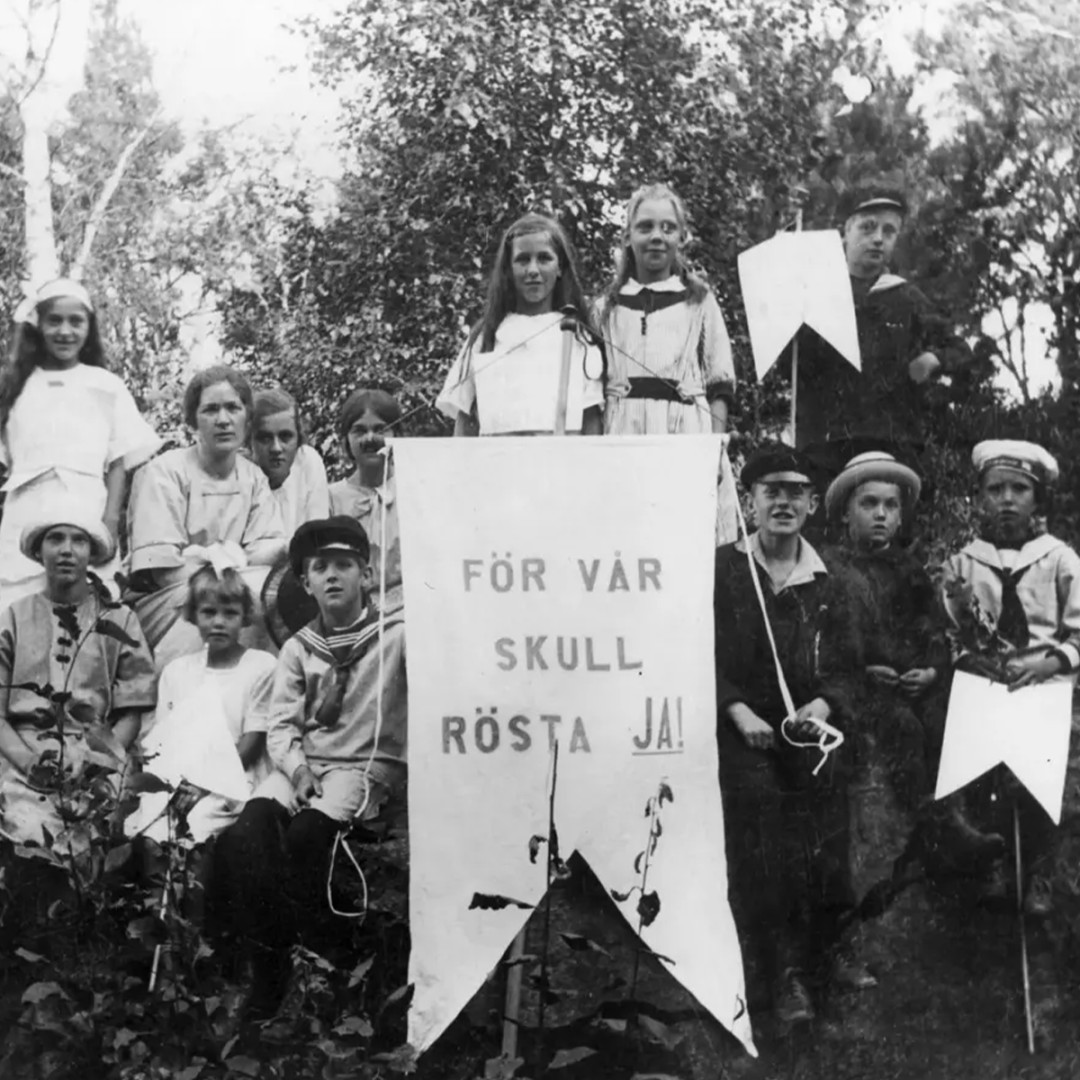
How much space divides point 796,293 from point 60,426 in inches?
94.9

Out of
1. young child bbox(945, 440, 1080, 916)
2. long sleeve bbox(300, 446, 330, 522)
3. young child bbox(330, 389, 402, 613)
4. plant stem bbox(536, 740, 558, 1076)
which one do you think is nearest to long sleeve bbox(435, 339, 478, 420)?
young child bbox(330, 389, 402, 613)

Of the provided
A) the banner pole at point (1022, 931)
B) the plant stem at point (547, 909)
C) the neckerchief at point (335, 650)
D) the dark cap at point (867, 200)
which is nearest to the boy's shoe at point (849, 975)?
the banner pole at point (1022, 931)

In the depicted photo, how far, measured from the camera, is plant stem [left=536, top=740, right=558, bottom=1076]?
19.5 feet

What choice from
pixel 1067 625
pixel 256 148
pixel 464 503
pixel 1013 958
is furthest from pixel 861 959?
pixel 256 148

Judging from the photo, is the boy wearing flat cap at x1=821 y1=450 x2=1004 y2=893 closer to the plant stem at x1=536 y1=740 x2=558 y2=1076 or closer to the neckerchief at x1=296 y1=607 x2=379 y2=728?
the plant stem at x1=536 y1=740 x2=558 y2=1076

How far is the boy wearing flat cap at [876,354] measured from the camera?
22.2 ft

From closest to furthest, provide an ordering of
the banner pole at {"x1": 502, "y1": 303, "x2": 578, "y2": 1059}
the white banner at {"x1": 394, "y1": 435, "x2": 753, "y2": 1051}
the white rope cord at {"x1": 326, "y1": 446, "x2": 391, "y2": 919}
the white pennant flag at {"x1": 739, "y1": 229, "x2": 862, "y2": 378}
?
the banner pole at {"x1": 502, "y1": 303, "x2": 578, "y2": 1059} → the white banner at {"x1": 394, "y1": 435, "x2": 753, "y2": 1051} → the white rope cord at {"x1": 326, "y1": 446, "x2": 391, "y2": 919} → the white pennant flag at {"x1": 739, "y1": 229, "x2": 862, "y2": 378}

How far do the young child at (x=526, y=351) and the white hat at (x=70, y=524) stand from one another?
1144 mm

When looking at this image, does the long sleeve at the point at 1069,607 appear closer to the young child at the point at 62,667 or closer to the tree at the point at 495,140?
the tree at the point at 495,140

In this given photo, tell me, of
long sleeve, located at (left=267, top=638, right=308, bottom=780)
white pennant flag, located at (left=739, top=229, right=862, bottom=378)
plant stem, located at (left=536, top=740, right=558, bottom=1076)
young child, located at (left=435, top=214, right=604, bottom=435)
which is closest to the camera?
plant stem, located at (left=536, top=740, right=558, bottom=1076)

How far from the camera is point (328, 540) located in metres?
6.59

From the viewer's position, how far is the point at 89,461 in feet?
22.0

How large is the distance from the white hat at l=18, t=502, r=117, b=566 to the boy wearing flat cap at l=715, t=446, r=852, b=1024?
1.95 m

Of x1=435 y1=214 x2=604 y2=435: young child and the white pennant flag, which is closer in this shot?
x1=435 y1=214 x2=604 y2=435: young child
